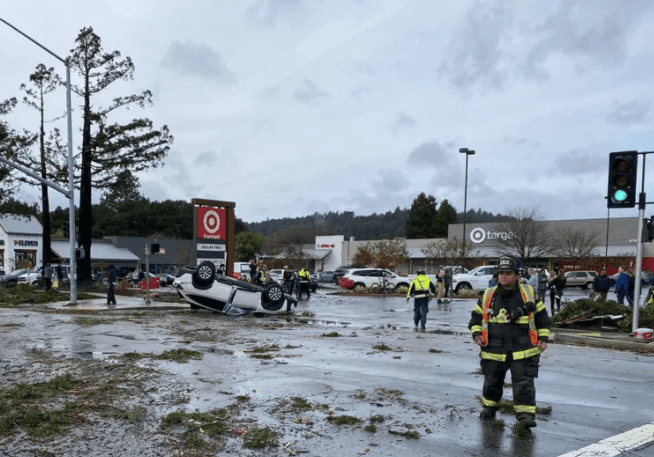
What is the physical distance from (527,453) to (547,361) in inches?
240

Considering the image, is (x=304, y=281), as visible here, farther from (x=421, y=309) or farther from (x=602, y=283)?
(x=421, y=309)

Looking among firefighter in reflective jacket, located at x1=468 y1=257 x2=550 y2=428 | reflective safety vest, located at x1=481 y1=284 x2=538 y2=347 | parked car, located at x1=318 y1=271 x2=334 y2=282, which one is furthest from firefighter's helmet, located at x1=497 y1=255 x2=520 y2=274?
parked car, located at x1=318 y1=271 x2=334 y2=282

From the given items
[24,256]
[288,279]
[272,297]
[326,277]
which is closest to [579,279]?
[326,277]

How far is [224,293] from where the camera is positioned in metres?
20.5

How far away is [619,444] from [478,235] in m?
63.7

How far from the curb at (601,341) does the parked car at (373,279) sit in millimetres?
22723

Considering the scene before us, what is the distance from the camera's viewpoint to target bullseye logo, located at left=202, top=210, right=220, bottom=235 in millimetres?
28828

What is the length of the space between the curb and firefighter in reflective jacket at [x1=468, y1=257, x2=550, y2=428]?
8070 millimetres

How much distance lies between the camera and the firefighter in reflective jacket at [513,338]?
619 centimetres

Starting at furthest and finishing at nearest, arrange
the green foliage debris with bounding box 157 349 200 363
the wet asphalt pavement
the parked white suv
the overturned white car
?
the parked white suv
the overturned white car
the green foliage debris with bounding box 157 349 200 363
the wet asphalt pavement

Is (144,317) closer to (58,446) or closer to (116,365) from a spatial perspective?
(116,365)

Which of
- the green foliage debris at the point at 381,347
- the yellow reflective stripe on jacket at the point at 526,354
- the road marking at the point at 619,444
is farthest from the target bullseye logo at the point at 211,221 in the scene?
the road marking at the point at 619,444

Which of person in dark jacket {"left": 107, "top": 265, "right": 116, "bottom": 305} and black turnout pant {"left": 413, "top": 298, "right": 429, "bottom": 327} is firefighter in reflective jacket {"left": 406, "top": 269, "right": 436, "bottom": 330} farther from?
person in dark jacket {"left": 107, "top": 265, "right": 116, "bottom": 305}

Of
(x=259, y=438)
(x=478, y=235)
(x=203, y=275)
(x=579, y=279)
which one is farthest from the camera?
(x=478, y=235)
